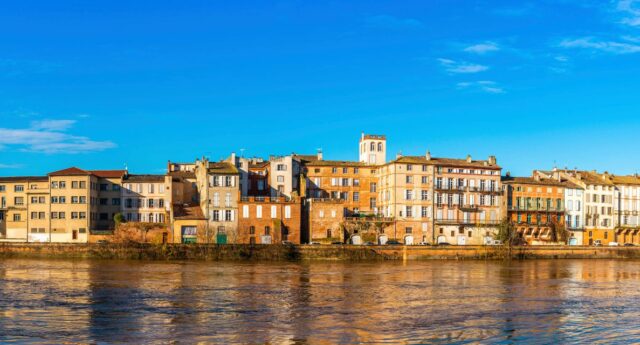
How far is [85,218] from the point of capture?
269ft

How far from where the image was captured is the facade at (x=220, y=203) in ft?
254

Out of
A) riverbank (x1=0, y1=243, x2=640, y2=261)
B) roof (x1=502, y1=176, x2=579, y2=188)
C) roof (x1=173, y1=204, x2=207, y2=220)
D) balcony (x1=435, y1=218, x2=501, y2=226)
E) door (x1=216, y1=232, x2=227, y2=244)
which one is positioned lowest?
riverbank (x1=0, y1=243, x2=640, y2=261)

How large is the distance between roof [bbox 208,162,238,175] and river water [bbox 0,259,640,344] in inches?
763

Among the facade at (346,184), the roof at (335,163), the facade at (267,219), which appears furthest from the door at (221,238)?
the roof at (335,163)

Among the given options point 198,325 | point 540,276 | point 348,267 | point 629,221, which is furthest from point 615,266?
point 198,325

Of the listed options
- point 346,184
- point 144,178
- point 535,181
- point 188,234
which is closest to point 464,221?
point 535,181

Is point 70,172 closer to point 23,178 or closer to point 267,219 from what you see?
point 23,178

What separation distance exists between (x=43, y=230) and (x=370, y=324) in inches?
2432

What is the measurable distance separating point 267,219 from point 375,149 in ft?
64.5

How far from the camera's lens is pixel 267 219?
77938 mm

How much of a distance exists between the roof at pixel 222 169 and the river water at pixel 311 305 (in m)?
19.4

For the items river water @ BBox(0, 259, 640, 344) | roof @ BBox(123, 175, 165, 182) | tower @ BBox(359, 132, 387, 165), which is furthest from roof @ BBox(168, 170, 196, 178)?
river water @ BBox(0, 259, 640, 344)

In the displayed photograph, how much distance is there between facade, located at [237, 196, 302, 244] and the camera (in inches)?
3054

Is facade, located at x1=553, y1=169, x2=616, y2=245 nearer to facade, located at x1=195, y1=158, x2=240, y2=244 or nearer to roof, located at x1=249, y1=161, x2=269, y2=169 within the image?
roof, located at x1=249, y1=161, x2=269, y2=169
